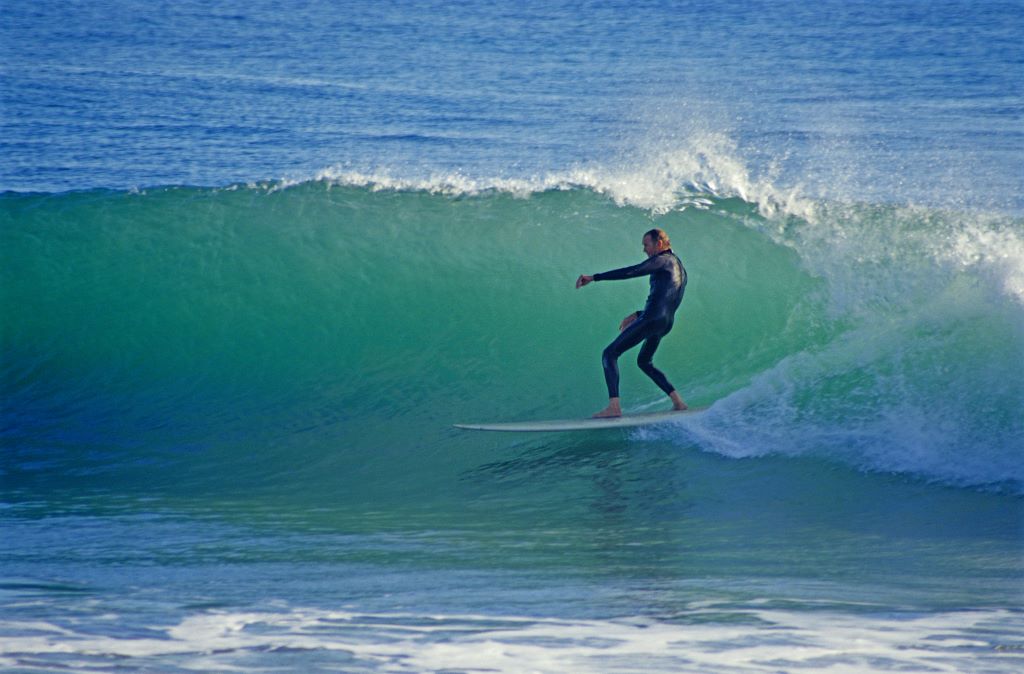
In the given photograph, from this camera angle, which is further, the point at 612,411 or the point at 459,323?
the point at 459,323

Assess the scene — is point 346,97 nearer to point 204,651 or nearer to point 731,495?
point 731,495

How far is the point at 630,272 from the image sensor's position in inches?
242

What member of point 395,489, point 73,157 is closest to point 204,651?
point 395,489

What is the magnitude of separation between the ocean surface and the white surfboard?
111 mm

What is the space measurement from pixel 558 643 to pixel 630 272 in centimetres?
288

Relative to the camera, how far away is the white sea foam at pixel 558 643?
137 inches

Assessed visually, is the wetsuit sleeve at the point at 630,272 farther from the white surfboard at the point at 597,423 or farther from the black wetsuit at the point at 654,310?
the white surfboard at the point at 597,423

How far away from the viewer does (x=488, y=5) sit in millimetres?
23656

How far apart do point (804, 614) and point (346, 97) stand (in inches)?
750

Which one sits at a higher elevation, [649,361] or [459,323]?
[459,323]

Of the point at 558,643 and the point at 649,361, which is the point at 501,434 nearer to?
the point at 649,361

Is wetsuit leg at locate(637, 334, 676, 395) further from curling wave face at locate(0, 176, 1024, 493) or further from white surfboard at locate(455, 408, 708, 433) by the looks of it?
curling wave face at locate(0, 176, 1024, 493)

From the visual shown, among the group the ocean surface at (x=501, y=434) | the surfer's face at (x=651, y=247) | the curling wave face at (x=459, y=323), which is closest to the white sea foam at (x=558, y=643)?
the ocean surface at (x=501, y=434)

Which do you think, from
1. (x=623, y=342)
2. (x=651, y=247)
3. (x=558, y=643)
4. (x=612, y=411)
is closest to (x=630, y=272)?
(x=651, y=247)
